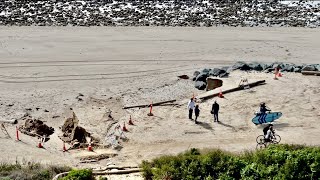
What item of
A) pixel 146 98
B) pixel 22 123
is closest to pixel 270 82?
pixel 146 98

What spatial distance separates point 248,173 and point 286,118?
1108 cm

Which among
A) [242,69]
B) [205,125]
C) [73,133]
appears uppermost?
[242,69]

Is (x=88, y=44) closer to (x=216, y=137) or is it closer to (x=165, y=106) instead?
(x=165, y=106)

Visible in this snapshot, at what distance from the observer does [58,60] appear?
3675 centimetres

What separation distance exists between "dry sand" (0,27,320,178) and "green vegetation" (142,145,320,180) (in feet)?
18.7

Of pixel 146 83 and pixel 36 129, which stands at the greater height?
pixel 146 83

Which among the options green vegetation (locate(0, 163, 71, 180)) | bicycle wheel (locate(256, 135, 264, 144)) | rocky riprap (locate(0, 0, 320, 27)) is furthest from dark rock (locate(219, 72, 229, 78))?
green vegetation (locate(0, 163, 71, 180))

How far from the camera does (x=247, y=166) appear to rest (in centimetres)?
1612

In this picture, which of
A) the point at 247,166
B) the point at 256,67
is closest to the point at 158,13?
the point at 256,67

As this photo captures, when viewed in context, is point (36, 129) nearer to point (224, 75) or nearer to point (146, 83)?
point (146, 83)

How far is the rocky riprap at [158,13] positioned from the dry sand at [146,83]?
2185mm

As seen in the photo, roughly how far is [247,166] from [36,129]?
42.2 feet

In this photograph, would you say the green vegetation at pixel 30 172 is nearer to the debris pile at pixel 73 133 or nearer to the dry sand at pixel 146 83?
the dry sand at pixel 146 83

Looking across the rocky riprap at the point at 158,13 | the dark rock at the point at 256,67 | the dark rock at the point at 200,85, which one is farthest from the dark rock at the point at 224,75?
the rocky riprap at the point at 158,13
